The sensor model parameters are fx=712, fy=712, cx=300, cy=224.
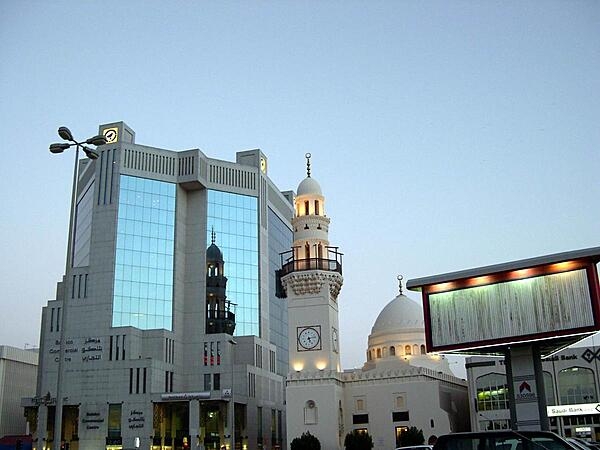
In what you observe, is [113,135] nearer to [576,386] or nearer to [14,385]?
[14,385]

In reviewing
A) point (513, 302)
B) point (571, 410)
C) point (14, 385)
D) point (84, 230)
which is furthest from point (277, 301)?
point (513, 302)

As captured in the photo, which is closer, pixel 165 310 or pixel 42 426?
pixel 42 426

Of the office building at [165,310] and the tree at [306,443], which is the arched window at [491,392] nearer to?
the tree at [306,443]

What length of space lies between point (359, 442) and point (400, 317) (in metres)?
14.5

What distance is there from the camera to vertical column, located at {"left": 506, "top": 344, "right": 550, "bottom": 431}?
3153cm

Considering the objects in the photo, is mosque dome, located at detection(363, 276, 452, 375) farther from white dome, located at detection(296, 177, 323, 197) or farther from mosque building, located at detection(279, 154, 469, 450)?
white dome, located at detection(296, 177, 323, 197)

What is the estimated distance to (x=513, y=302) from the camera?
1281 inches

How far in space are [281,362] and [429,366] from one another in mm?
38936

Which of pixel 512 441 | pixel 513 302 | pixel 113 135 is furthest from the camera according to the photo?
pixel 113 135

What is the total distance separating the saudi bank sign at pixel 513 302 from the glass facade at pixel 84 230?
52895 mm

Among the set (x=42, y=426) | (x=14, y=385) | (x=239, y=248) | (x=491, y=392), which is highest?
(x=239, y=248)

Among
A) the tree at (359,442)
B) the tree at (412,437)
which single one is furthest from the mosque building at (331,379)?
the tree at (412,437)

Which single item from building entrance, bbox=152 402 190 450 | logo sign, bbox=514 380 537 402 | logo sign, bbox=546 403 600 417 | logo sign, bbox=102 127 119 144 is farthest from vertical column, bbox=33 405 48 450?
logo sign, bbox=514 380 537 402

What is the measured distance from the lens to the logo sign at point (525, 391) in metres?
31.7
